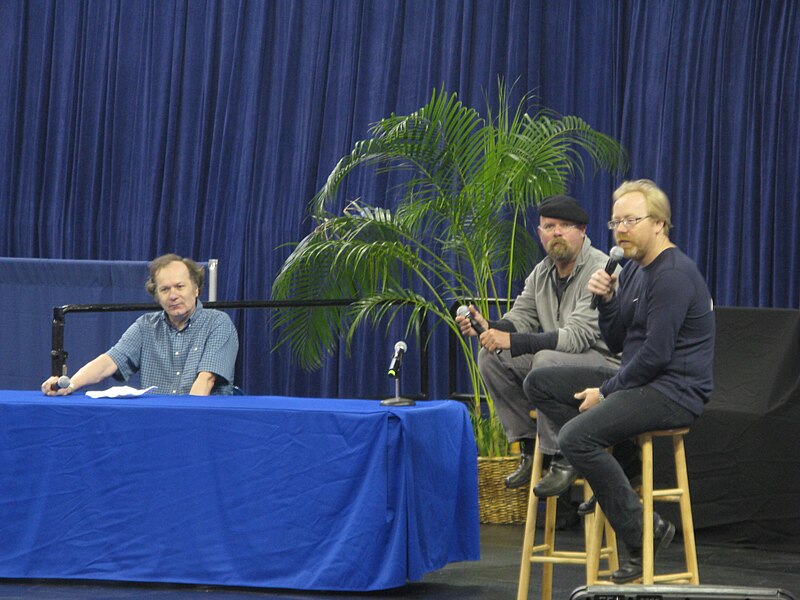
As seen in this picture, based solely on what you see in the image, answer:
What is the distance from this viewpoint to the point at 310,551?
3.77 meters

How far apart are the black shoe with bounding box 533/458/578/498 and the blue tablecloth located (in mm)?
509

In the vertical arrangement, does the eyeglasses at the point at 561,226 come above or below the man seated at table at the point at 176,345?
above

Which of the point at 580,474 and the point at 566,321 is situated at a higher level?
the point at 566,321

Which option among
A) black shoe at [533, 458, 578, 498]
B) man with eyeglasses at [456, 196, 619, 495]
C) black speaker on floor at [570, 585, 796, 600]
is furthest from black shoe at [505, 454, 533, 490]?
black speaker on floor at [570, 585, 796, 600]

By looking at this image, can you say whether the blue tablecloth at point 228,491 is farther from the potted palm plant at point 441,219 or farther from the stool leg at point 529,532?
the potted palm plant at point 441,219

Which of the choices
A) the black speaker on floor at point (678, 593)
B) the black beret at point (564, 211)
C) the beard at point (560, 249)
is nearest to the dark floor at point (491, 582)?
the beard at point (560, 249)

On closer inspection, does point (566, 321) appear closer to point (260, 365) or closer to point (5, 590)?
point (5, 590)

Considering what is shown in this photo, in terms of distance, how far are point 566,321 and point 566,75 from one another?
3.13 metres

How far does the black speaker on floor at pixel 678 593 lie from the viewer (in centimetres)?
138

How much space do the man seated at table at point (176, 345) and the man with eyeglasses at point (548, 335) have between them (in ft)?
3.67

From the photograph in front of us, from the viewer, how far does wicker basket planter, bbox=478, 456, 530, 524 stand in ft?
17.6

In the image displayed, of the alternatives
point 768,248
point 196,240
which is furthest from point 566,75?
point 196,240

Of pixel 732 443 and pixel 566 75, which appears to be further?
pixel 566 75

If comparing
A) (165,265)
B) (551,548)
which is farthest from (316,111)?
(551,548)
